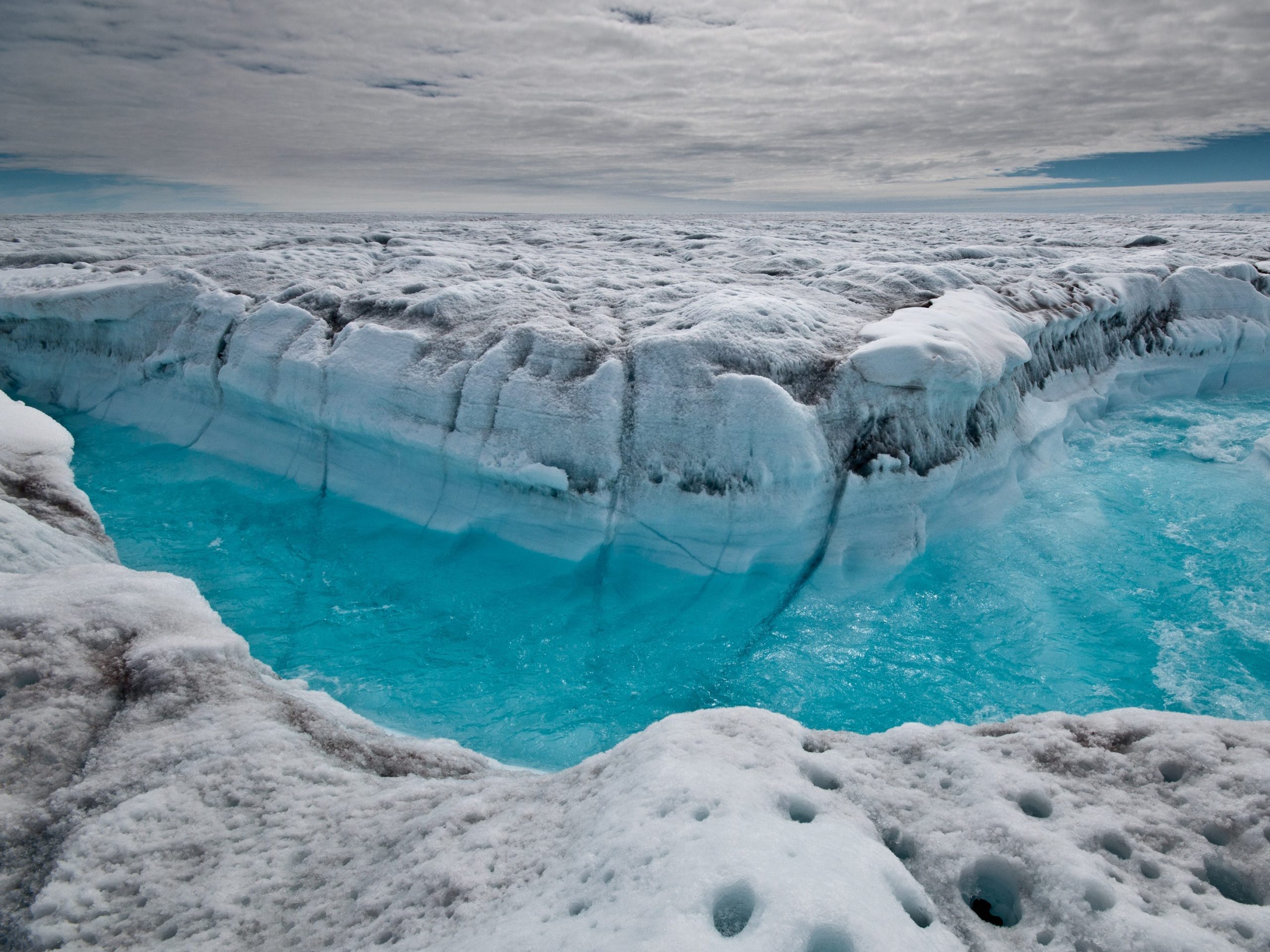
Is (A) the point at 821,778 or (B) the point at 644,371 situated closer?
(A) the point at 821,778

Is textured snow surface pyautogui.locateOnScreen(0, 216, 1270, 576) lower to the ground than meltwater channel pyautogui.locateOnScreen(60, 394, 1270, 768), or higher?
higher

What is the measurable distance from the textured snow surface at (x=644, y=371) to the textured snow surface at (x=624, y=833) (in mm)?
3377

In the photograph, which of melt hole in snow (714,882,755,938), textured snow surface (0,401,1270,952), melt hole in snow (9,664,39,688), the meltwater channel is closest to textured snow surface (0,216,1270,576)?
the meltwater channel

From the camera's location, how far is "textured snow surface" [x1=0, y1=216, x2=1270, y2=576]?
20.4 feet

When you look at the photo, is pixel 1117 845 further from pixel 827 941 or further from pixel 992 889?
pixel 827 941

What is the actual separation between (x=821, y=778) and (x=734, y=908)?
2.53 ft

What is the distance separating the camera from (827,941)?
1742 mm

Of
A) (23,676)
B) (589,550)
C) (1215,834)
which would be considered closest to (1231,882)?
(1215,834)

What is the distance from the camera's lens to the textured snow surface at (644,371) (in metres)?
6.20

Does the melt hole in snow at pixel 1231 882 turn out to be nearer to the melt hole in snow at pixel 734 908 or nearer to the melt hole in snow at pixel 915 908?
the melt hole in snow at pixel 915 908

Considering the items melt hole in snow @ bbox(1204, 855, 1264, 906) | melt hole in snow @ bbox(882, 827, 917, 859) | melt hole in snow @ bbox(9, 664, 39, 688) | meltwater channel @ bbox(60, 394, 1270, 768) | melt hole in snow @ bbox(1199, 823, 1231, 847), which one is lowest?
meltwater channel @ bbox(60, 394, 1270, 768)

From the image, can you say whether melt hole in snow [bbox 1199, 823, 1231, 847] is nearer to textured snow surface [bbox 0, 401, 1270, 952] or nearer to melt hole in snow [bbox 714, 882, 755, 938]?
textured snow surface [bbox 0, 401, 1270, 952]

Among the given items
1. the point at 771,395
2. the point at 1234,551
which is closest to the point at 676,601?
the point at 771,395

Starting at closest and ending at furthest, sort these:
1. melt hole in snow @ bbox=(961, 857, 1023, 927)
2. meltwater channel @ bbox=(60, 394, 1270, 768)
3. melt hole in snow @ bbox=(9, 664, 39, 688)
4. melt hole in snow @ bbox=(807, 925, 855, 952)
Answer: melt hole in snow @ bbox=(807, 925, 855, 952) < melt hole in snow @ bbox=(961, 857, 1023, 927) < melt hole in snow @ bbox=(9, 664, 39, 688) < meltwater channel @ bbox=(60, 394, 1270, 768)
